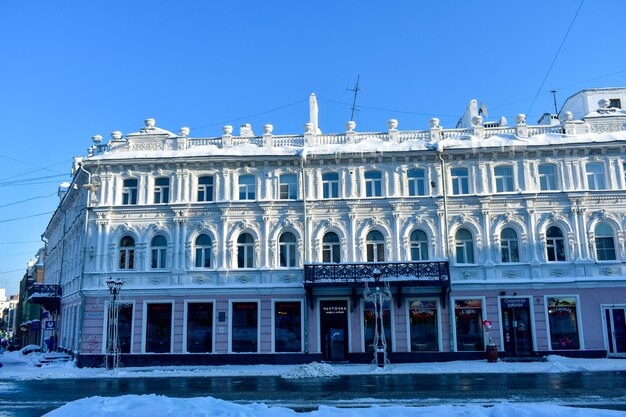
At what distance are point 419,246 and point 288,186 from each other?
318 inches

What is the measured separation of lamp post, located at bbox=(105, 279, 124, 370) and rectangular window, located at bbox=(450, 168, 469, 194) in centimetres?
1860

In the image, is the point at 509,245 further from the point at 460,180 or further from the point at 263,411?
the point at 263,411

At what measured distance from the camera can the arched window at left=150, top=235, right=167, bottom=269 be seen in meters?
30.2

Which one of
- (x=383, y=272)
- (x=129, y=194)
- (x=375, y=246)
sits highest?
(x=129, y=194)

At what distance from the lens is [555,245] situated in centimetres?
2870

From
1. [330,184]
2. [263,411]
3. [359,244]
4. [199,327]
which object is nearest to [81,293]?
[199,327]

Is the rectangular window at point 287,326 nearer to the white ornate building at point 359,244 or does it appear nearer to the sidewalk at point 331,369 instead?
the white ornate building at point 359,244

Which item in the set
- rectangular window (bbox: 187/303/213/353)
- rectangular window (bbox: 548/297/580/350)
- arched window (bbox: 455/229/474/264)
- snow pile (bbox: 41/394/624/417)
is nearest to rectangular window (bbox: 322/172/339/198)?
arched window (bbox: 455/229/474/264)

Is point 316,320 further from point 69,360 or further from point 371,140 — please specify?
point 69,360

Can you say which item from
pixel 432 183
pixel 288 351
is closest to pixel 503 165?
pixel 432 183

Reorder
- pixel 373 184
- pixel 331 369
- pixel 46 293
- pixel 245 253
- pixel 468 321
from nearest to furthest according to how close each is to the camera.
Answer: pixel 331 369 < pixel 468 321 < pixel 245 253 < pixel 373 184 < pixel 46 293

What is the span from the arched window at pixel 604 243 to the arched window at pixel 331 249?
545 inches

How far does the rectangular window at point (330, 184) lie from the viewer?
3017cm

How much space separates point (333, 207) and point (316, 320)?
6.26m
